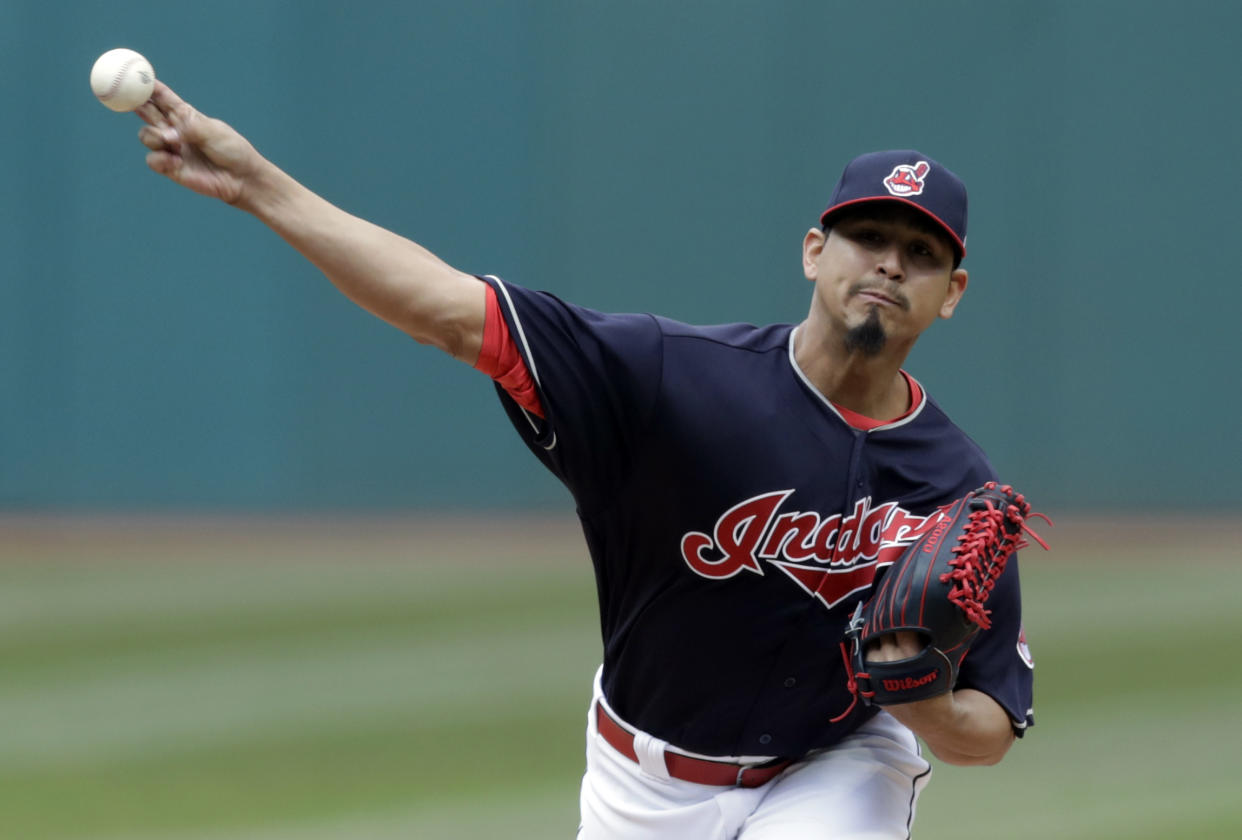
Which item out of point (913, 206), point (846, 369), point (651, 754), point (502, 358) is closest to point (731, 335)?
point (846, 369)

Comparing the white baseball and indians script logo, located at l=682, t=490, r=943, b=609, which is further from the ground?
the white baseball

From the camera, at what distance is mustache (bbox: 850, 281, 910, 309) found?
10.4 feet

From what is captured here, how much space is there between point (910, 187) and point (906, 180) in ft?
0.07

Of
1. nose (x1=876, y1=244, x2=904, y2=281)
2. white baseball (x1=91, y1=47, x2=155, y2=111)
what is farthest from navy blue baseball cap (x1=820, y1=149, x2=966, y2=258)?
white baseball (x1=91, y1=47, x2=155, y2=111)

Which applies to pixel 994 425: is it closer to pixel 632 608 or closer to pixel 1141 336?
pixel 1141 336

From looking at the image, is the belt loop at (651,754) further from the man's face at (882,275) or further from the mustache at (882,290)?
the mustache at (882,290)

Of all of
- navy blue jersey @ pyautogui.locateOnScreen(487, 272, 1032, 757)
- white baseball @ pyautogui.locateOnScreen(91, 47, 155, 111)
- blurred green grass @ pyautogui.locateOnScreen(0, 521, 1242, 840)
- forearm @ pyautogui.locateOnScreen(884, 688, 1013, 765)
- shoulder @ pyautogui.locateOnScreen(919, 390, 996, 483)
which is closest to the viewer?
white baseball @ pyautogui.locateOnScreen(91, 47, 155, 111)

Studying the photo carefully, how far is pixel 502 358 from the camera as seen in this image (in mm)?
2656

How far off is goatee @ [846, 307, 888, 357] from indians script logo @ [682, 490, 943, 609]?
13.1 inches

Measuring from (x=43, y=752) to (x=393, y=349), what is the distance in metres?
5.74

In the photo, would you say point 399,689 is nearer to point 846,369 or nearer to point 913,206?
point 846,369

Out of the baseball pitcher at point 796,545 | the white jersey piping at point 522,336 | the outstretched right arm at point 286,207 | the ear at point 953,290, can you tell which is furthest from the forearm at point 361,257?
the ear at point 953,290

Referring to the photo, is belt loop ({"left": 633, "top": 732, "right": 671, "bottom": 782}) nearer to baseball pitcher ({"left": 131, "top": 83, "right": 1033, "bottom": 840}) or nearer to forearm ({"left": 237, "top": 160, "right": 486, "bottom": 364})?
baseball pitcher ({"left": 131, "top": 83, "right": 1033, "bottom": 840})

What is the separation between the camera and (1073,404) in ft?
41.3
